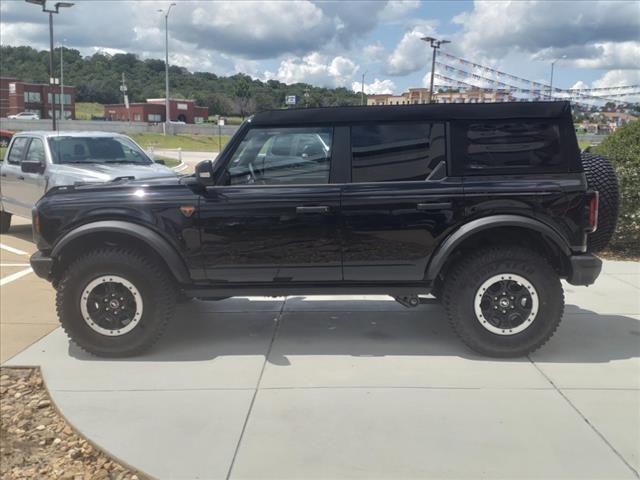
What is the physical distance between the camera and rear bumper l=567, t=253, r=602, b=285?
4.43 m

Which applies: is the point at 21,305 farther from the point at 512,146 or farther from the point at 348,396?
the point at 512,146

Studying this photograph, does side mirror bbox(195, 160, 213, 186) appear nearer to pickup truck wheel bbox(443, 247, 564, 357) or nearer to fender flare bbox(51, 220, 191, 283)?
fender flare bbox(51, 220, 191, 283)

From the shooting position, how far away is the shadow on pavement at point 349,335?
478cm

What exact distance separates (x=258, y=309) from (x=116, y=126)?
63.8 meters

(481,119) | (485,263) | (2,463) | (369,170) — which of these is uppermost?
(481,119)

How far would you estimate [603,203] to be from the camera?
15.8ft

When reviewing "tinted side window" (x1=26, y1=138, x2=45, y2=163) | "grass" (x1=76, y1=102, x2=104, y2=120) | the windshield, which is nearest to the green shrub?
the windshield

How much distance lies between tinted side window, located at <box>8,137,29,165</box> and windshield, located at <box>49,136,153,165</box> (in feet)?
2.60

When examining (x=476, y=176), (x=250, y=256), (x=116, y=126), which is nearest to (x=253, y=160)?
(x=250, y=256)

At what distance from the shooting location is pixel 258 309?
600 centimetres

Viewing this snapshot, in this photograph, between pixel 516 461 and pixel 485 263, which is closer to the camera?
pixel 516 461

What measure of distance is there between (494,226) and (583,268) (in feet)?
2.40

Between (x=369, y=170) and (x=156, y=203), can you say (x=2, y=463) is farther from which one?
(x=369, y=170)

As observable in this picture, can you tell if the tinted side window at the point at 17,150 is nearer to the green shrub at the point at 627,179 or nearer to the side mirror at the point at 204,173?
the side mirror at the point at 204,173
